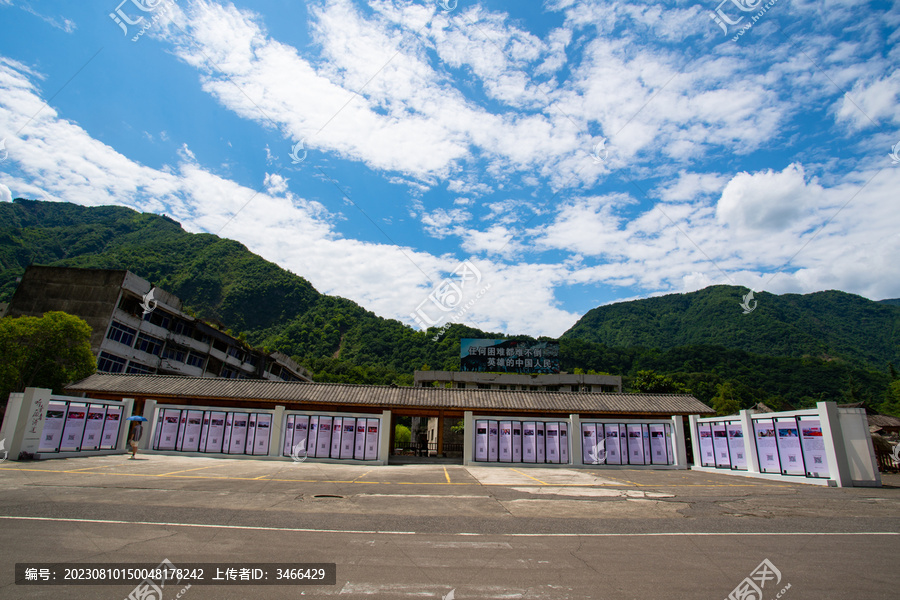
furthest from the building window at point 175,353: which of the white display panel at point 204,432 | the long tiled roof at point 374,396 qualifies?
the white display panel at point 204,432

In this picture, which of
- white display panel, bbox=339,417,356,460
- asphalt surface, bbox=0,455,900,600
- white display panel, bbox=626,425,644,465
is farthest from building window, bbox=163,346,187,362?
white display panel, bbox=626,425,644,465

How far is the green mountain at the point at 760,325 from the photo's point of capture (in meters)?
95.9

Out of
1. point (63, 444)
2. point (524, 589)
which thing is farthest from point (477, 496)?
point (63, 444)

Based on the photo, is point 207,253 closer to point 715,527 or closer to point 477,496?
point 477,496

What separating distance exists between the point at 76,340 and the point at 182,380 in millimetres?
9664

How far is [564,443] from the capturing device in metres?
22.3

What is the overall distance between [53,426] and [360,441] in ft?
40.0

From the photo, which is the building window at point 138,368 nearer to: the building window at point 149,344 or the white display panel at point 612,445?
the building window at point 149,344

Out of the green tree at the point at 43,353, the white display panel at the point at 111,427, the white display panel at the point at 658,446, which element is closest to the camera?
the white display panel at the point at 111,427

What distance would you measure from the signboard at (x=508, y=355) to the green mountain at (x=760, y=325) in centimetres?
6709

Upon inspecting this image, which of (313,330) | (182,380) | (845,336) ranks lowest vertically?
(182,380)

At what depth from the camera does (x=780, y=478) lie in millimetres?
16078

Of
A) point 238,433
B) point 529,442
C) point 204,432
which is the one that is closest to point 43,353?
point 204,432

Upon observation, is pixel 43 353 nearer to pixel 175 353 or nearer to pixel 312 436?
pixel 175 353
